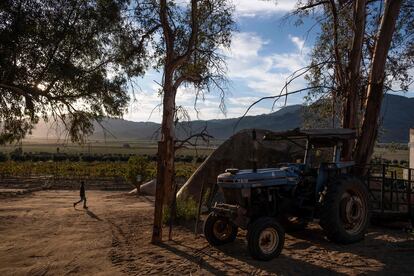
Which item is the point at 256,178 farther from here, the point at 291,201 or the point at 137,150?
the point at 137,150

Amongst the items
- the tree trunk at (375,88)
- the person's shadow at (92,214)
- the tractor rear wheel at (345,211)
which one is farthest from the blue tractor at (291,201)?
the person's shadow at (92,214)

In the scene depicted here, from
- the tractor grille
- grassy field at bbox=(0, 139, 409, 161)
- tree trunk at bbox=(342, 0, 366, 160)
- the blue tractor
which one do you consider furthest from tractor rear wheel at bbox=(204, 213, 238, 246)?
tree trunk at bbox=(342, 0, 366, 160)

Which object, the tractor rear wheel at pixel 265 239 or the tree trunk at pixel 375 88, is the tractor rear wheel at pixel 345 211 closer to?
the tractor rear wheel at pixel 265 239

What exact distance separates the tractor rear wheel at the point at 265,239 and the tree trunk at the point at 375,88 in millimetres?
4812

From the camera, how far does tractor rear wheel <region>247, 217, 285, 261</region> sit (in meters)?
7.70

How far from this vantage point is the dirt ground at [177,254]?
7.44 metres

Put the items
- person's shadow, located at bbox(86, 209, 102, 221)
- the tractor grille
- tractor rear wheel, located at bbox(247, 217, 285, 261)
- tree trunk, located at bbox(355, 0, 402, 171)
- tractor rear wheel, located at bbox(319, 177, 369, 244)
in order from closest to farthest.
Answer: tractor rear wheel, located at bbox(247, 217, 285, 261)
the tractor grille
tractor rear wheel, located at bbox(319, 177, 369, 244)
tree trunk, located at bbox(355, 0, 402, 171)
person's shadow, located at bbox(86, 209, 102, 221)

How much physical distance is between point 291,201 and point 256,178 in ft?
3.35

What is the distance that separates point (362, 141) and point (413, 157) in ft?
37.7

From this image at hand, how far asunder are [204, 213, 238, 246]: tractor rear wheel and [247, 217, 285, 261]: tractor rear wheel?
1.06 meters

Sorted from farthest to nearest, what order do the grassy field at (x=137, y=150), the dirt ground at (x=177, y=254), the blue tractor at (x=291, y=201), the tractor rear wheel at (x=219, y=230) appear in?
1. the grassy field at (x=137, y=150)
2. the tractor rear wheel at (x=219, y=230)
3. the blue tractor at (x=291, y=201)
4. the dirt ground at (x=177, y=254)

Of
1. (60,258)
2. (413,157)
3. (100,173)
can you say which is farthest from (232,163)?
(100,173)

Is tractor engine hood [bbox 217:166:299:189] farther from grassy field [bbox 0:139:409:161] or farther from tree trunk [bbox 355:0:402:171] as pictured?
tree trunk [bbox 355:0:402:171]

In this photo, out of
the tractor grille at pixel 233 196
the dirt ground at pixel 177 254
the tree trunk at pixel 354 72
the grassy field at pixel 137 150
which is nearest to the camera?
the dirt ground at pixel 177 254
